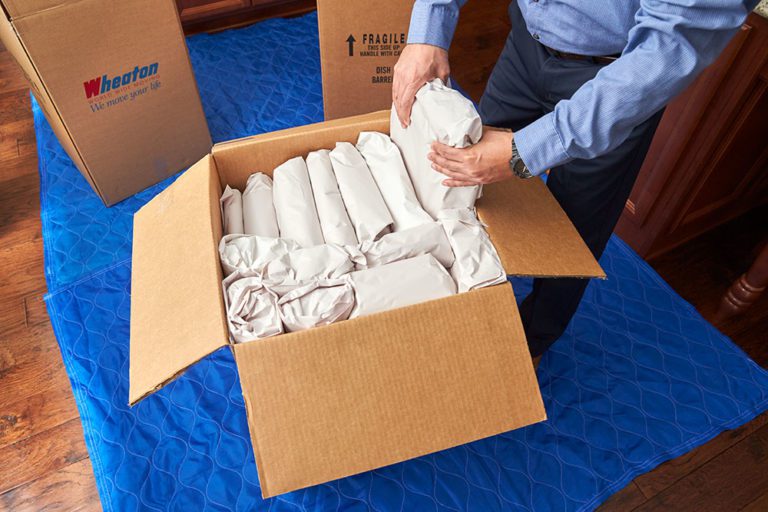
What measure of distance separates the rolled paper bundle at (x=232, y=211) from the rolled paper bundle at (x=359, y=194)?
186 mm

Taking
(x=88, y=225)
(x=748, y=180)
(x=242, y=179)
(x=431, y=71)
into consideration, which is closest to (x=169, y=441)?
(x=242, y=179)

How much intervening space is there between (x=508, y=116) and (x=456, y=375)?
0.56 m

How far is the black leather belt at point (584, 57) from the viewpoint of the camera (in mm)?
839

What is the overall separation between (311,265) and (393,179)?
239 mm

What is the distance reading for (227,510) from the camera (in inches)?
42.6

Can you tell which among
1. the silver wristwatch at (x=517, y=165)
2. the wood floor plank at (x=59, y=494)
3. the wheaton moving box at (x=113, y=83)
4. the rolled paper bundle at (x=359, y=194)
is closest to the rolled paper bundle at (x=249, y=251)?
the rolled paper bundle at (x=359, y=194)

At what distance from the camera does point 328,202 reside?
0.94 m

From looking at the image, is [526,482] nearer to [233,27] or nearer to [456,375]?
[456,375]

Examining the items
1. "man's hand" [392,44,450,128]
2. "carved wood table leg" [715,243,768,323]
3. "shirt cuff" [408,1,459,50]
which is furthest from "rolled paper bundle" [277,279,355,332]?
"carved wood table leg" [715,243,768,323]

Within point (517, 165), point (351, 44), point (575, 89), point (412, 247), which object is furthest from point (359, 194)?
point (351, 44)

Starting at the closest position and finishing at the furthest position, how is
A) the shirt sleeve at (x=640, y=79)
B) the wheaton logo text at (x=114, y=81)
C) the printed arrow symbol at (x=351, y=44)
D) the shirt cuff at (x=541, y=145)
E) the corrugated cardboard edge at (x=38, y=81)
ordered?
1. the shirt sleeve at (x=640, y=79)
2. the shirt cuff at (x=541, y=145)
3. the corrugated cardboard edge at (x=38, y=81)
4. the wheaton logo text at (x=114, y=81)
5. the printed arrow symbol at (x=351, y=44)

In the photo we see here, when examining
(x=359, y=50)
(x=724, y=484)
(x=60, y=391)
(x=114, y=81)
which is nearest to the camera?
(x=724, y=484)

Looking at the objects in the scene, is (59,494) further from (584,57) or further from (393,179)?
(584,57)

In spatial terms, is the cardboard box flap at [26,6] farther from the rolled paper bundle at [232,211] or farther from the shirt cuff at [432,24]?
the shirt cuff at [432,24]
